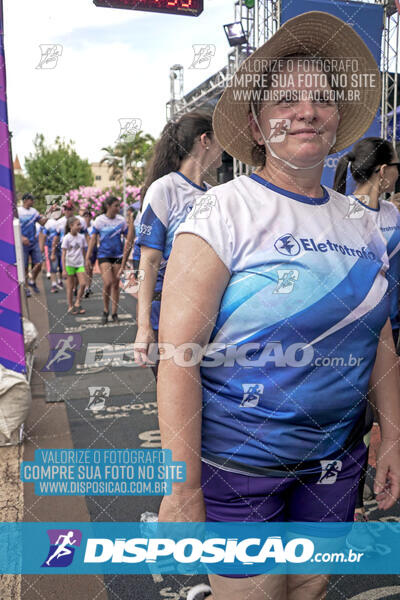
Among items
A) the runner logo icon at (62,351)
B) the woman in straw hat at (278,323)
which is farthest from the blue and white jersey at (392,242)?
the runner logo icon at (62,351)

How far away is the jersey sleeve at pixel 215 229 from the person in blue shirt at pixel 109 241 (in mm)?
6969

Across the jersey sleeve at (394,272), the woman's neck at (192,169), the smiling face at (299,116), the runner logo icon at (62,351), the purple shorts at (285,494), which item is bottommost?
the runner logo icon at (62,351)

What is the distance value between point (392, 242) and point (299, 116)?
152 centimetres

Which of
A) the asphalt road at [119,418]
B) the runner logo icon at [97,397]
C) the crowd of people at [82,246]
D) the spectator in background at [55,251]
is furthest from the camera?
the spectator in background at [55,251]

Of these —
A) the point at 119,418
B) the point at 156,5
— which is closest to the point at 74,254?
the point at 119,418

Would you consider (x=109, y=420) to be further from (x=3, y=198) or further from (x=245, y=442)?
(x=245, y=442)

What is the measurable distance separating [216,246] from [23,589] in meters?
1.94

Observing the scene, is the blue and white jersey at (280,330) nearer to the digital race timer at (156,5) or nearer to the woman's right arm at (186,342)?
the woman's right arm at (186,342)

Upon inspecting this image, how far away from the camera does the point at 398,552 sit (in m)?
2.67

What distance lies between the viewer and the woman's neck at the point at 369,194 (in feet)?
9.28

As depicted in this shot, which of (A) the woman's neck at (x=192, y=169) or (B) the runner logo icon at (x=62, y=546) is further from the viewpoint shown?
(A) the woman's neck at (x=192, y=169)

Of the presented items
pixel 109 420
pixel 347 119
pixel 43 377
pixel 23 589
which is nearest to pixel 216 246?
pixel 347 119

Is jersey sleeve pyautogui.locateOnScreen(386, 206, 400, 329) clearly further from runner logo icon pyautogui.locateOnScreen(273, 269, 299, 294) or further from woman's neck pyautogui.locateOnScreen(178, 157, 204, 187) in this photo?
runner logo icon pyautogui.locateOnScreen(273, 269, 299, 294)

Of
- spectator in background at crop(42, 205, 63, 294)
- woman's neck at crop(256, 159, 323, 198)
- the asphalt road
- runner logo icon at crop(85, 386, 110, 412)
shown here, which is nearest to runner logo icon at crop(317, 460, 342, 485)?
woman's neck at crop(256, 159, 323, 198)
